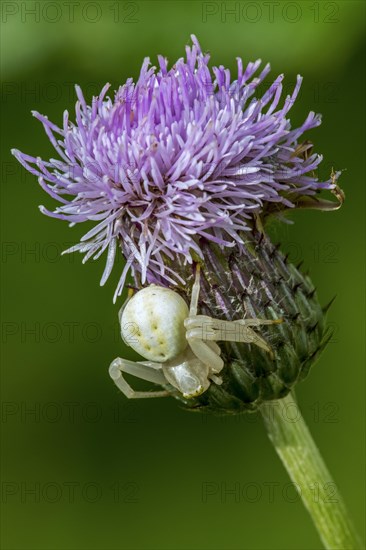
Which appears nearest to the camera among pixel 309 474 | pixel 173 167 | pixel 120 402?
pixel 173 167

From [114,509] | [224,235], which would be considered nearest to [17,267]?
[114,509]

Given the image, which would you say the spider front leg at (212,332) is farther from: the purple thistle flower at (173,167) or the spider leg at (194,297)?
the purple thistle flower at (173,167)

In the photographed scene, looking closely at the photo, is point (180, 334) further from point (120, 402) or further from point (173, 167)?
point (120, 402)

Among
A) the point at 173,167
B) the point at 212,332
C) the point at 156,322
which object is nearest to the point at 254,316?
the point at 212,332

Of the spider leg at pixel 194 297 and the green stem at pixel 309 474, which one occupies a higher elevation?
the spider leg at pixel 194 297

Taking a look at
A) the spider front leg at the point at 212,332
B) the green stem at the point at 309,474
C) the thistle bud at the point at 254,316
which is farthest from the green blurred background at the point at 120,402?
the spider front leg at the point at 212,332

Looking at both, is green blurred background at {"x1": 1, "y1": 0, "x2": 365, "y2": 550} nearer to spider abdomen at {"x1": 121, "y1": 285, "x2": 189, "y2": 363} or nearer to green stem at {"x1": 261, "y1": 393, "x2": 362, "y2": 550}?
green stem at {"x1": 261, "y1": 393, "x2": 362, "y2": 550}

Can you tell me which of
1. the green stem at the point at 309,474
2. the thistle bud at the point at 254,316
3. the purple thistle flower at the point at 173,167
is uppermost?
the purple thistle flower at the point at 173,167

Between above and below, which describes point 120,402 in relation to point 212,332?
above
